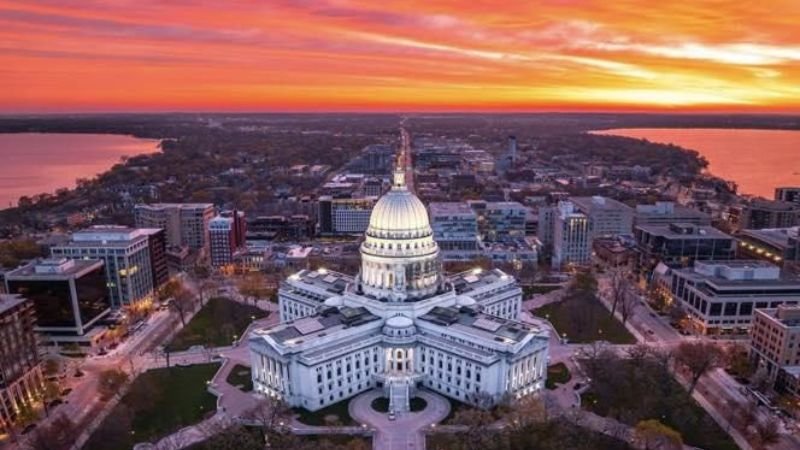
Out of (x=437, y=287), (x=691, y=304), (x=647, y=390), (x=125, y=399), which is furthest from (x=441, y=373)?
(x=691, y=304)

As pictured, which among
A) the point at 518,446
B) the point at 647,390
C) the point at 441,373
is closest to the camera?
the point at 518,446

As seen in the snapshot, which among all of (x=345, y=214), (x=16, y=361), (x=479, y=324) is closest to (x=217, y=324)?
(x=16, y=361)

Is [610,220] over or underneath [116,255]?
underneath

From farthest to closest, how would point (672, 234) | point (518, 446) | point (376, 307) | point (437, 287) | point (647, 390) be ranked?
point (672, 234) < point (437, 287) < point (376, 307) < point (647, 390) < point (518, 446)

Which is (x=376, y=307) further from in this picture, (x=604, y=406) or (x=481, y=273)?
(x=604, y=406)

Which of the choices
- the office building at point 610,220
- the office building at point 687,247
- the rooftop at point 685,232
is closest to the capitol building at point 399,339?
the office building at point 687,247

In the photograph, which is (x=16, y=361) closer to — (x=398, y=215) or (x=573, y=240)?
(x=398, y=215)
